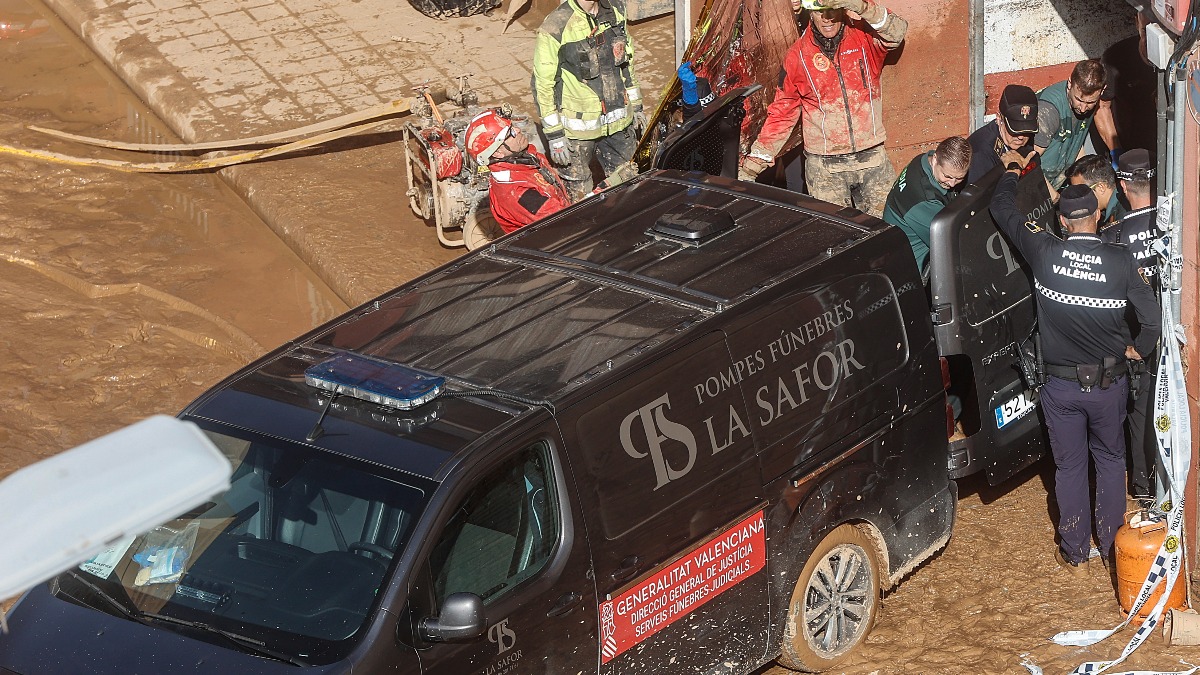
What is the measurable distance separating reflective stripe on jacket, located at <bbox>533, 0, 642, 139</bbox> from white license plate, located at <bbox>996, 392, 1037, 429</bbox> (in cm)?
387

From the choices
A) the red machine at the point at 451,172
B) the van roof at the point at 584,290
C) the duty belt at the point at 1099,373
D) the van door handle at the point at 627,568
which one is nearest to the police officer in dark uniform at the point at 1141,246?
the duty belt at the point at 1099,373

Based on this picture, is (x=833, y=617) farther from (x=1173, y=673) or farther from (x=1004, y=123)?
(x=1004, y=123)

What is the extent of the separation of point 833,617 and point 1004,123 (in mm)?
3128

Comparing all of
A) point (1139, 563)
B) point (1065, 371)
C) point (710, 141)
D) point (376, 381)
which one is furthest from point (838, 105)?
point (376, 381)

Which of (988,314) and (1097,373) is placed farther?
(988,314)

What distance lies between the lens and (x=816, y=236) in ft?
22.0

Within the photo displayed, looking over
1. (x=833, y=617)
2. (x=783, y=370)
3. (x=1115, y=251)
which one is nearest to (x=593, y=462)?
(x=783, y=370)

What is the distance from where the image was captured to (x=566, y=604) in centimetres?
549

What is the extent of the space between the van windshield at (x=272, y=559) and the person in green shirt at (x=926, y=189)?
3528 millimetres

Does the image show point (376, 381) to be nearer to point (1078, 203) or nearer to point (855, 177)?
point (1078, 203)

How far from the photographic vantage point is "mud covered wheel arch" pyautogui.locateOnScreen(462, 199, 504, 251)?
1016 centimetres

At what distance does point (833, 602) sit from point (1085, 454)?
160cm

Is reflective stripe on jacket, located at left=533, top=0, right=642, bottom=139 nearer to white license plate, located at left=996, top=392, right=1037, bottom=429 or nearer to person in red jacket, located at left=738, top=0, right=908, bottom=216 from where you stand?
person in red jacket, located at left=738, top=0, right=908, bottom=216

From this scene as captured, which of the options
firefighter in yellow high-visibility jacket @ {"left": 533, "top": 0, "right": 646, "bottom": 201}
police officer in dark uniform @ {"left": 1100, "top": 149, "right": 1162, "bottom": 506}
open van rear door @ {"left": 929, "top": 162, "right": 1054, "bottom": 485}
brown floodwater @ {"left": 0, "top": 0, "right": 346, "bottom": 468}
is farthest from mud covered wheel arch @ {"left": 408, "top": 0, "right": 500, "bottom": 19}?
police officer in dark uniform @ {"left": 1100, "top": 149, "right": 1162, "bottom": 506}
